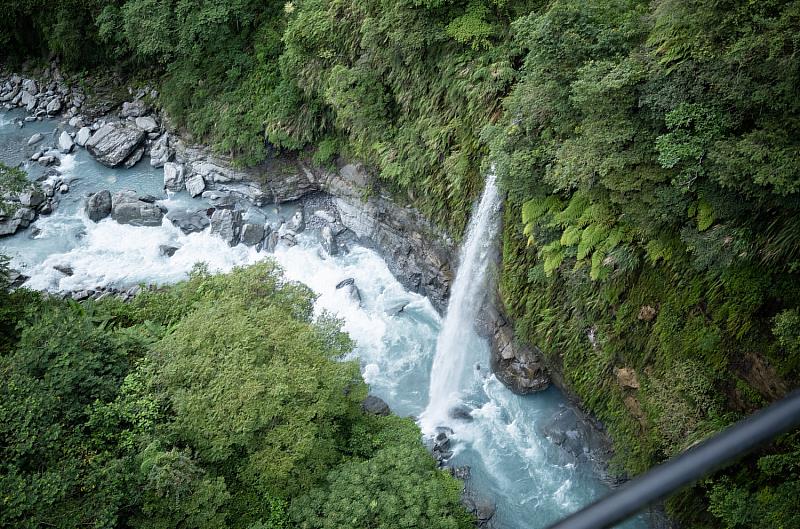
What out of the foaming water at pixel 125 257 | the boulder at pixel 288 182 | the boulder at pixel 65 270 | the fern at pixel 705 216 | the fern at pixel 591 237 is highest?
the fern at pixel 705 216

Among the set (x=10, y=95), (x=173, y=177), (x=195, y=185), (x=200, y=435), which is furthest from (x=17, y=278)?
(x=10, y=95)

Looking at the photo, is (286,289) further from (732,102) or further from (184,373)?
(732,102)

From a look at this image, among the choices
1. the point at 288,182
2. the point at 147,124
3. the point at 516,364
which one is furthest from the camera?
the point at 147,124

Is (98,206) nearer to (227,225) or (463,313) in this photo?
(227,225)

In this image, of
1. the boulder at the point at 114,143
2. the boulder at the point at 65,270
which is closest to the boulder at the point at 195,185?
the boulder at the point at 114,143

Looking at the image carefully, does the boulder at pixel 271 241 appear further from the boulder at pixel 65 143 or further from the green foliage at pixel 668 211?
the boulder at pixel 65 143
